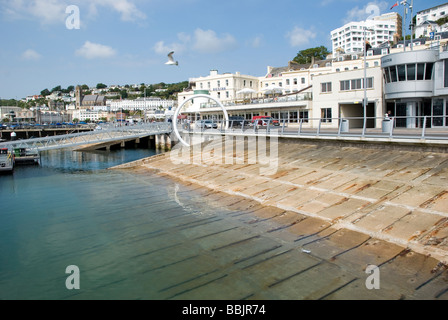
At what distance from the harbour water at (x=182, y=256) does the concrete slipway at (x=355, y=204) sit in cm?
8

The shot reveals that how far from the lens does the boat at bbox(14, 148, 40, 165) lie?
37.9 m

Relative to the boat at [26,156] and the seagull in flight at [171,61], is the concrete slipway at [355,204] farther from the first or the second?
the boat at [26,156]

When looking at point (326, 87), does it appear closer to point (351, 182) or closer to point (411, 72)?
point (411, 72)

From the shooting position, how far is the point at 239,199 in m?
16.7

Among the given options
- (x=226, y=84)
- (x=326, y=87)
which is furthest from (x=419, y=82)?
(x=226, y=84)

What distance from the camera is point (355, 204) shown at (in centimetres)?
1294

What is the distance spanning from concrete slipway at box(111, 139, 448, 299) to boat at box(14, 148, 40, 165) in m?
24.3

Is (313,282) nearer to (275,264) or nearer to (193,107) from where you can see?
(275,264)

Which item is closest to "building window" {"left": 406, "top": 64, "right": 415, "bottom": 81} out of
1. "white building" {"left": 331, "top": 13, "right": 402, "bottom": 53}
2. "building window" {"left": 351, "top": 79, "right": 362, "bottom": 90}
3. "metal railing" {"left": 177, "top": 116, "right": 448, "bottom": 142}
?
"metal railing" {"left": 177, "top": 116, "right": 448, "bottom": 142}

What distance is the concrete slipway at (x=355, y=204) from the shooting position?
8.95 metres

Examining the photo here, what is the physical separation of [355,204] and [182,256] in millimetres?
6770

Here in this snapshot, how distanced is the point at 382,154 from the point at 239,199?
7.85 m

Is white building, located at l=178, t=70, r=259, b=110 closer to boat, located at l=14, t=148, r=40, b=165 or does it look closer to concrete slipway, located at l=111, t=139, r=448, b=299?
boat, located at l=14, t=148, r=40, b=165
